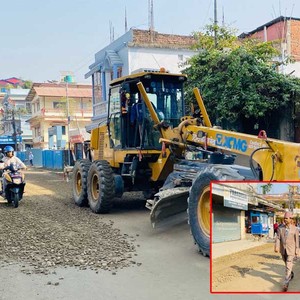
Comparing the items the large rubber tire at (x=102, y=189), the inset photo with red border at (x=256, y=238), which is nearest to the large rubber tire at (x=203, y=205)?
the inset photo with red border at (x=256, y=238)

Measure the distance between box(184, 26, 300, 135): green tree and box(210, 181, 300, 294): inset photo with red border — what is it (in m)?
11.9

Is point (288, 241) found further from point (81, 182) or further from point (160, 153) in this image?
point (81, 182)

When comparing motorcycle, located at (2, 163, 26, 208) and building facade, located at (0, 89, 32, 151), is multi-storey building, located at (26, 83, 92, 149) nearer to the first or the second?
building facade, located at (0, 89, 32, 151)

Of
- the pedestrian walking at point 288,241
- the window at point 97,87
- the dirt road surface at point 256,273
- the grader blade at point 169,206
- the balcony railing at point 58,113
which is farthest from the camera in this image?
the balcony railing at point 58,113

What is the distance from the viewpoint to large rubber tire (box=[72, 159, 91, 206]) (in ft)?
37.8

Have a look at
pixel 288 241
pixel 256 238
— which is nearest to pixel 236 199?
pixel 256 238

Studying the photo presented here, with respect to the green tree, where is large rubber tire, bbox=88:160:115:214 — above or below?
below

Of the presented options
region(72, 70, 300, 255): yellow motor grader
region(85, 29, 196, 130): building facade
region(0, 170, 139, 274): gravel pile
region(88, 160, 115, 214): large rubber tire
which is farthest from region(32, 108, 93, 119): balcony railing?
region(0, 170, 139, 274): gravel pile

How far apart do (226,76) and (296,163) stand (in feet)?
32.7

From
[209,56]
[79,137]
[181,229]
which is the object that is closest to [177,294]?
[181,229]

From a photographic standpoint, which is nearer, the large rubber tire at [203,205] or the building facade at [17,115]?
the large rubber tire at [203,205]

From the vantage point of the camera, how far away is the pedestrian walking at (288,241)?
2527mm

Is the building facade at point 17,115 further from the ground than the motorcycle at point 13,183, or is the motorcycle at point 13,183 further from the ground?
the building facade at point 17,115

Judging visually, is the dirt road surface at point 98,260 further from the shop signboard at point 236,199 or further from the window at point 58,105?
the window at point 58,105
